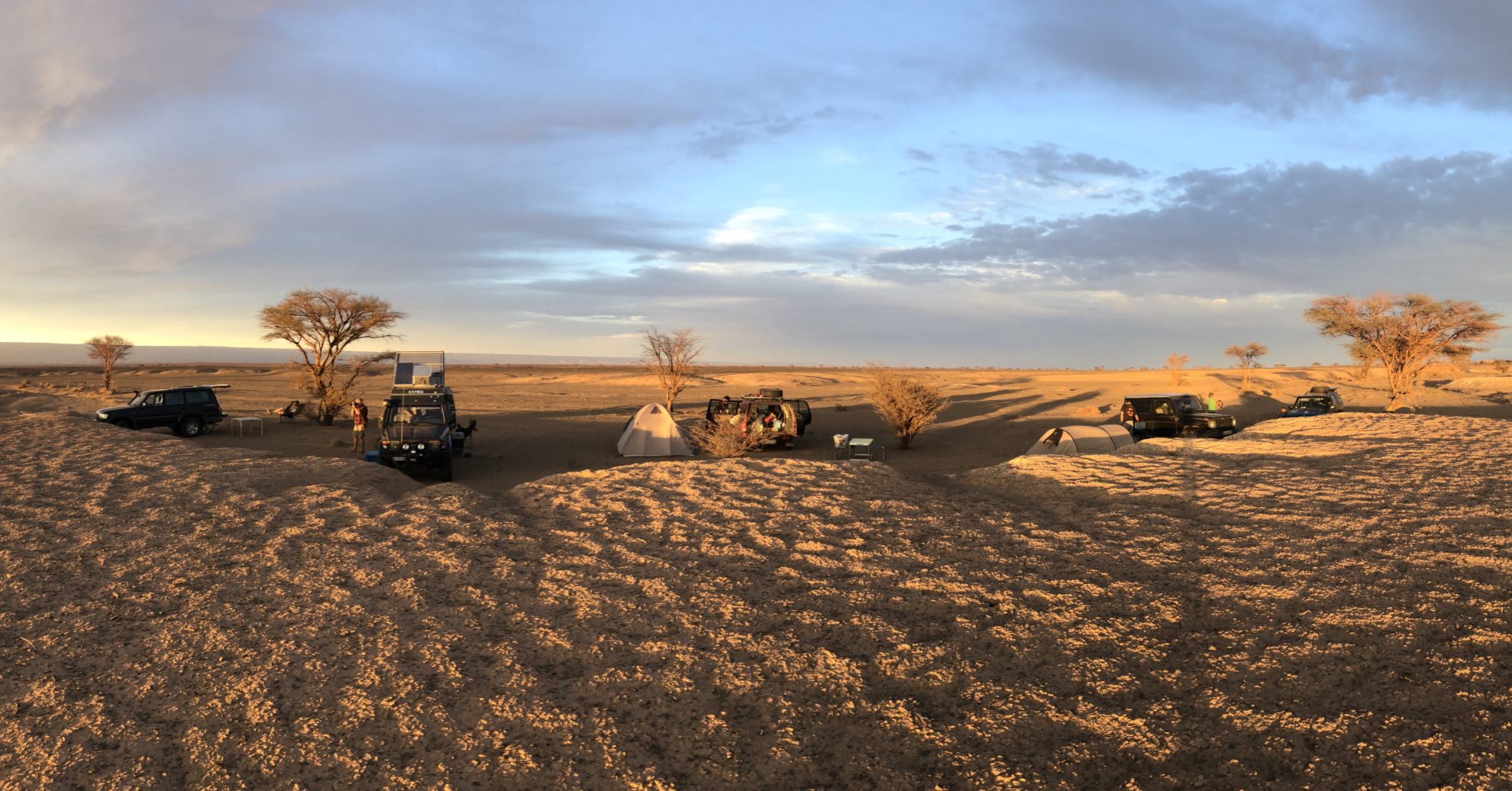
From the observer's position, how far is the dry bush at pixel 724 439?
21094 millimetres

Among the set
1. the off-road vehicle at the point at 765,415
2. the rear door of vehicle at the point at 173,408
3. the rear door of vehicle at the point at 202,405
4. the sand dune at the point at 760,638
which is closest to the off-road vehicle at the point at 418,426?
the sand dune at the point at 760,638

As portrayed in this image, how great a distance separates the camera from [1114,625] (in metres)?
7.25

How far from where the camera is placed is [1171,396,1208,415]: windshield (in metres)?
26.3

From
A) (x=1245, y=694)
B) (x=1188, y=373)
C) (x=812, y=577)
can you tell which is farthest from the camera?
(x=1188, y=373)

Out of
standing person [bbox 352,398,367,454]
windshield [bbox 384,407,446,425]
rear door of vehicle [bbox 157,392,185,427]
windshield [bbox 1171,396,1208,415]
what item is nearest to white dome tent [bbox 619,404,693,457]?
windshield [bbox 384,407,446,425]

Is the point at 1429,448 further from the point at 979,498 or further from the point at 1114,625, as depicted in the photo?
the point at 1114,625

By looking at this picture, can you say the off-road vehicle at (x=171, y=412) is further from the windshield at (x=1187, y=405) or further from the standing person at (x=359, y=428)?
the windshield at (x=1187, y=405)

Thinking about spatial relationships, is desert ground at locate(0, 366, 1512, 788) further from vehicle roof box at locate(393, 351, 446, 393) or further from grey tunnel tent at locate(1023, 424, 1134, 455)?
vehicle roof box at locate(393, 351, 446, 393)

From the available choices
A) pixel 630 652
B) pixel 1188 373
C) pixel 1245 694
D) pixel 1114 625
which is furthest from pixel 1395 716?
pixel 1188 373

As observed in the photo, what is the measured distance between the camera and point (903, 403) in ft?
88.7

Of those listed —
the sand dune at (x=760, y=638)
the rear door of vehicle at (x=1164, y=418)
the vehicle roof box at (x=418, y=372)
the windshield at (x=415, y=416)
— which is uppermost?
the vehicle roof box at (x=418, y=372)

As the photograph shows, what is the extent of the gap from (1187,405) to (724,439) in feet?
54.2

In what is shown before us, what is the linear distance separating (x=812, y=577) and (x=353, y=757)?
4684mm

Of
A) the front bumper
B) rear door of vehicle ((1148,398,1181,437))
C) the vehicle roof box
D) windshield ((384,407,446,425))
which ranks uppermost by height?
the vehicle roof box
